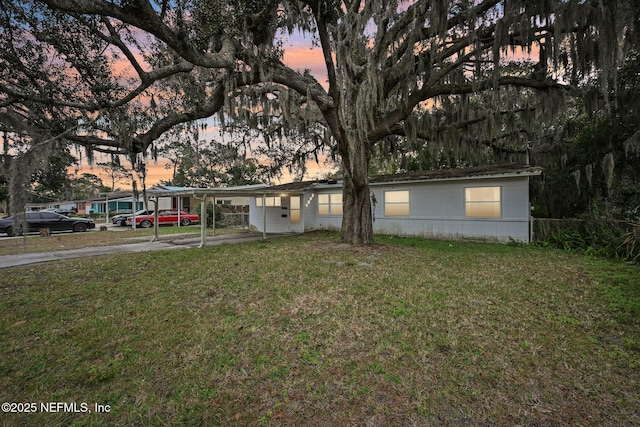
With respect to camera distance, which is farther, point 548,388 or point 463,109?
point 463,109

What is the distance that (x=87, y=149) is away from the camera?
5922 millimetres

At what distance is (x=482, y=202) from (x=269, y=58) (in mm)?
8777

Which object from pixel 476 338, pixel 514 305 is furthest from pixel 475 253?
pixel 476 338

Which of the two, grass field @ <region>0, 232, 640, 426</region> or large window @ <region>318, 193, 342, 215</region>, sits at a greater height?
large window @ <region>318, 193, 342, 215</region>

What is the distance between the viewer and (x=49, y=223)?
15438 mm

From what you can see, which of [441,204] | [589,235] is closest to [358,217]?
[441,204]

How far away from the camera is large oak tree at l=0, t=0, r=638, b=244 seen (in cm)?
527

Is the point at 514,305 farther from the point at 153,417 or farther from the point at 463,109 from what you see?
the point at 463,109

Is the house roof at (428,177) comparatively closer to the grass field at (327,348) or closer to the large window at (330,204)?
the large window at (330,204)

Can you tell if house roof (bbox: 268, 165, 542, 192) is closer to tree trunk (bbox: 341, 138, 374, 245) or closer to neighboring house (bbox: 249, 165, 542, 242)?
neighboring house (bbox: 249, 165, 542, 242)

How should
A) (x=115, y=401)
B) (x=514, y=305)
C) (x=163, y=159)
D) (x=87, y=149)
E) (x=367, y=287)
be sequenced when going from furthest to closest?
(x=163, y=159) → (x=87, y=149) → (x=367, y=287) → (x=514, y=305) → (x=115, y=401)

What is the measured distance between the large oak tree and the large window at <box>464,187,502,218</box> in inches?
106

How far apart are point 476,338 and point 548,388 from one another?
2.78 feet

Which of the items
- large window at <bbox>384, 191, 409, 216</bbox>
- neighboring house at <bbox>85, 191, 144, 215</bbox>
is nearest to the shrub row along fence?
large window at <bbox>384, 191, 409, 216</bbox>
